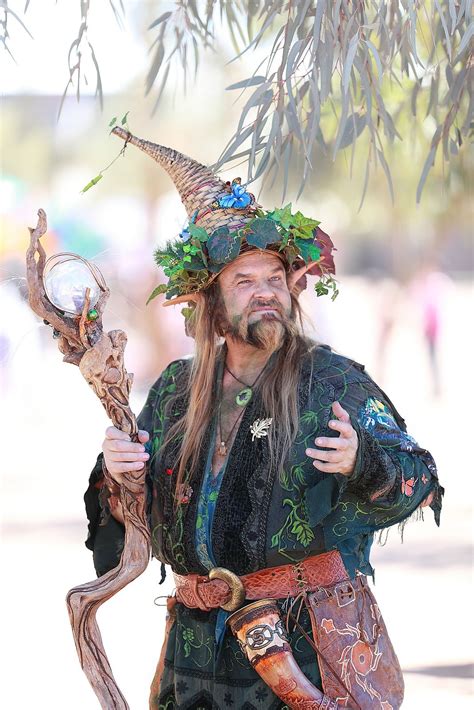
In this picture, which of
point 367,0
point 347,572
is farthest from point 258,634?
point 367,0

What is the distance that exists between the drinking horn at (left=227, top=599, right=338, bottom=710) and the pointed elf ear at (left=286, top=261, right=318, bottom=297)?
88 cm

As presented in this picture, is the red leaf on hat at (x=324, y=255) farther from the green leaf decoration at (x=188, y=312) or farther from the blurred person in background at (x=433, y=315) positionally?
the blurred person in background at (x=433, y=315)

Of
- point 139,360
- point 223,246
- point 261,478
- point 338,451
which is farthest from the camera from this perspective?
point 139,360

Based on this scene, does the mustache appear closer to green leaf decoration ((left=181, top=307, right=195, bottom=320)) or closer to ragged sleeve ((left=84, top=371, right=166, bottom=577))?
green leaf decoration ((left=181, top=307, right=195, bottom=320))

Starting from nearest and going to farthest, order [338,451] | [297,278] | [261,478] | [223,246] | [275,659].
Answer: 1. [338,451]
2. [275,659]
3. [261,478]
4. [223,246]
5. [297,278]

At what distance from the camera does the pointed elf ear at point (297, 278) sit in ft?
11.2

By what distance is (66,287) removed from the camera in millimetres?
3180

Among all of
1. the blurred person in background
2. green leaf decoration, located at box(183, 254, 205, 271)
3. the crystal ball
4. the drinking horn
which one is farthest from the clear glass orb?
the blurred person in background

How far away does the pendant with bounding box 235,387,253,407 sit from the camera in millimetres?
3385

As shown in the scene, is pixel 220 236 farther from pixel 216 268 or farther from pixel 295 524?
pixel 295 524

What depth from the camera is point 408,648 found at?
5879 millimetres

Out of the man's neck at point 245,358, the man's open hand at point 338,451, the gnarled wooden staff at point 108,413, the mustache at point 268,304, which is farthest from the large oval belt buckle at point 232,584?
the mustache at point 268,304

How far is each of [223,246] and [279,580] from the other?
886 millimetres

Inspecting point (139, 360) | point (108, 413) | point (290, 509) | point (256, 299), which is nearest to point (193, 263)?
point (256, 299)
